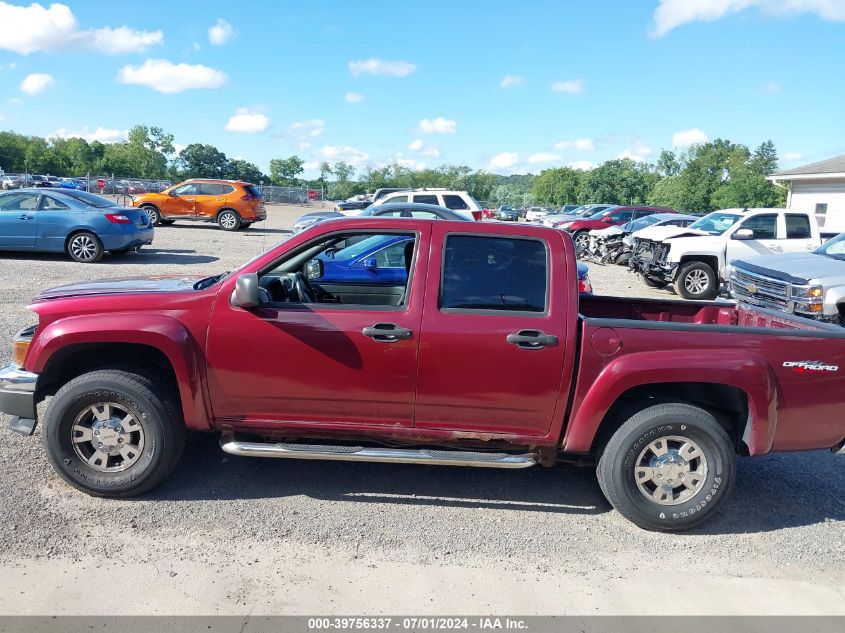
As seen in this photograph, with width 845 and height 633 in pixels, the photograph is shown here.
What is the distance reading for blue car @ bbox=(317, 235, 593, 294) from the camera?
236 inches

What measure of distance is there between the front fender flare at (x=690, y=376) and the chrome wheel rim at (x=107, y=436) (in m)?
2.74

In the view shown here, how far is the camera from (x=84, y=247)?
1462cm

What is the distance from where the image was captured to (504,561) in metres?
3.76

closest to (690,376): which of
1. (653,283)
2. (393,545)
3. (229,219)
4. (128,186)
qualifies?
(393,545)

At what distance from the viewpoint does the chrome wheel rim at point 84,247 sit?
1459 centimetres

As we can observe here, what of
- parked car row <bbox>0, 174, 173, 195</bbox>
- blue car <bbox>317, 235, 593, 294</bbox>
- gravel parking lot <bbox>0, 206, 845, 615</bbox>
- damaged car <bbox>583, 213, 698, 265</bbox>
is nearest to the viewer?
gravel parking lot <bbox>0, 206, 845, 615</bbox>

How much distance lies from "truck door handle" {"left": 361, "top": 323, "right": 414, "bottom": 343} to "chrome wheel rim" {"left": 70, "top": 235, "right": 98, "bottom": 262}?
1266 cm

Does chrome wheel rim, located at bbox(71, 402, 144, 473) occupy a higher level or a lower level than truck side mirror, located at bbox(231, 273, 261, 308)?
lower

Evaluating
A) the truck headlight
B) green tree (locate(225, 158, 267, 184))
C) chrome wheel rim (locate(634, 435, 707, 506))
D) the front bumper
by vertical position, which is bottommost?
chrome wheel rim (locate(634, 435, 707, 506))

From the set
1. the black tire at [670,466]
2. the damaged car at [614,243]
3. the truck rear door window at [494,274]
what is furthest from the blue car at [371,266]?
the damaged car at [614,243]

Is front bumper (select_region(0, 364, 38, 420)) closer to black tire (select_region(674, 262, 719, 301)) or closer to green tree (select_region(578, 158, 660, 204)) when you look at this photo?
black tire (select_region(674, 262, 719, 301))

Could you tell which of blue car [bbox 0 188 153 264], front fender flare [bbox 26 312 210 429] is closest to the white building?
blue car [bbox 0 188 153 264]

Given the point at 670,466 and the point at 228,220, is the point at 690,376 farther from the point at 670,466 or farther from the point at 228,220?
the point at 228,220

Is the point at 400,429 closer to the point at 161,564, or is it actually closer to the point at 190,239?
the point at 161,564
